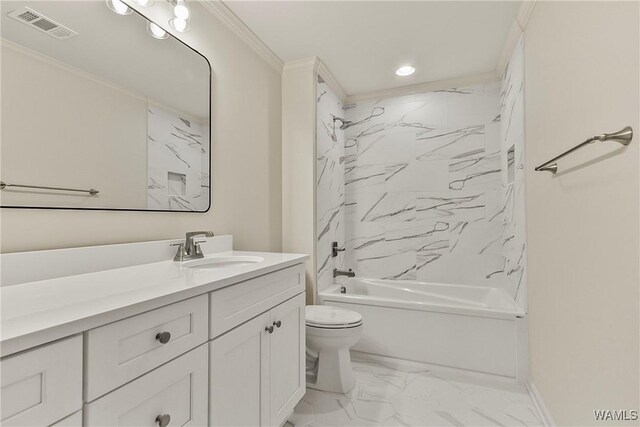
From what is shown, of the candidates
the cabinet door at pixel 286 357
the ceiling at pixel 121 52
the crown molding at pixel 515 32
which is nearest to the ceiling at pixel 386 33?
the crown molding at pixel 515 32

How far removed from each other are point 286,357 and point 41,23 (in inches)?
A: 62.2

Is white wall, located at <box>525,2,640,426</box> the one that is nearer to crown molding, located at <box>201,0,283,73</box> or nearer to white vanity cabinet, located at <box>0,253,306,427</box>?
white vanity cabinet, located at <box>0,253,306,427</box>

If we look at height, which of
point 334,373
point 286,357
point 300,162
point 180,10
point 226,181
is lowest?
point 334,373

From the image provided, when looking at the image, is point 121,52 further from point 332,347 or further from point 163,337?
point 332,347

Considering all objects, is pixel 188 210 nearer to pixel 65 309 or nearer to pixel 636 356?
pixel 65 309

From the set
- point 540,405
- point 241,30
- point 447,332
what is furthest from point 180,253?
point 540,405

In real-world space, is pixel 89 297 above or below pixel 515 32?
below

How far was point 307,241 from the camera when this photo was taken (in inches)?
91.3

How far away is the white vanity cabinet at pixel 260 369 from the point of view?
3.32 feet

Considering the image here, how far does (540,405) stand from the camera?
1.64 meters

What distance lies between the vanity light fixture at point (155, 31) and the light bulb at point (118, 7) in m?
0.10

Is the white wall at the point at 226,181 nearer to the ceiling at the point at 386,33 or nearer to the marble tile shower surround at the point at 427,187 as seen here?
the ceiling at the point at 386,33

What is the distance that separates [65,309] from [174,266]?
2.03 ft

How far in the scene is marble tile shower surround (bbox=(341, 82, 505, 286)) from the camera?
8.73 feet
